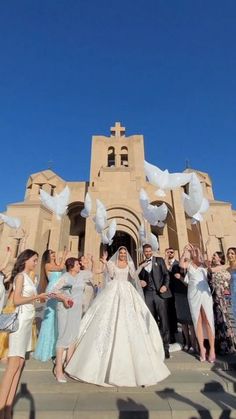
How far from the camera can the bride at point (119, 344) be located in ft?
10.4

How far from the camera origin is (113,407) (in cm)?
287

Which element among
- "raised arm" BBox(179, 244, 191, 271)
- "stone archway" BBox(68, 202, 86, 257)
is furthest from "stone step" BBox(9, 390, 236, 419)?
"stone archway" BBox(68, 202, 86, 257)

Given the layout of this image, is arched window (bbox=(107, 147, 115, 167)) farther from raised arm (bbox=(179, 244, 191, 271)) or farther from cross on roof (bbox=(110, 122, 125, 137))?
raised arm (bbox=(179, 244, 191, 271))

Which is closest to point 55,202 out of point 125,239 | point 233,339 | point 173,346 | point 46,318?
point 46,318

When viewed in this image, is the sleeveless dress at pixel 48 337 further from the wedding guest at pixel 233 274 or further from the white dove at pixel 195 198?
the white dove at pixel 195 198

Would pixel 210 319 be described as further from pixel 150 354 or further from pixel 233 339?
pixel 150 354

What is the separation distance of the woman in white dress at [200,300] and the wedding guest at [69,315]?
7.08ft

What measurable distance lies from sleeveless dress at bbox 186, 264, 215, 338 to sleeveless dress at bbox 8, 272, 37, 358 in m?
3.01

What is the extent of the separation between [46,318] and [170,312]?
2.79 metres

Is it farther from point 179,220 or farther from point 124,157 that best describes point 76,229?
point 179,220

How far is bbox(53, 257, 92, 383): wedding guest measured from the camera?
352cm

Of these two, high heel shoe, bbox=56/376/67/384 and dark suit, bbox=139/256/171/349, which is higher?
dark suit, bbox=139/256/171/349

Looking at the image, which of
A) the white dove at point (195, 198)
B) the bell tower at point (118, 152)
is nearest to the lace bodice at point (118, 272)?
the white dove at point (195, 198)

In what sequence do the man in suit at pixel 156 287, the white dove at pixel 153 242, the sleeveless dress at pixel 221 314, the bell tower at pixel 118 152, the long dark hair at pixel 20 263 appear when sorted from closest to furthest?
the long dark hair at pixel 20 263 → the sleeveless dress at pixel 221 314 → the man in suit at pixel 156 287 → the white dove at pixel 153 242 → the bell tower at pixel 118 152
